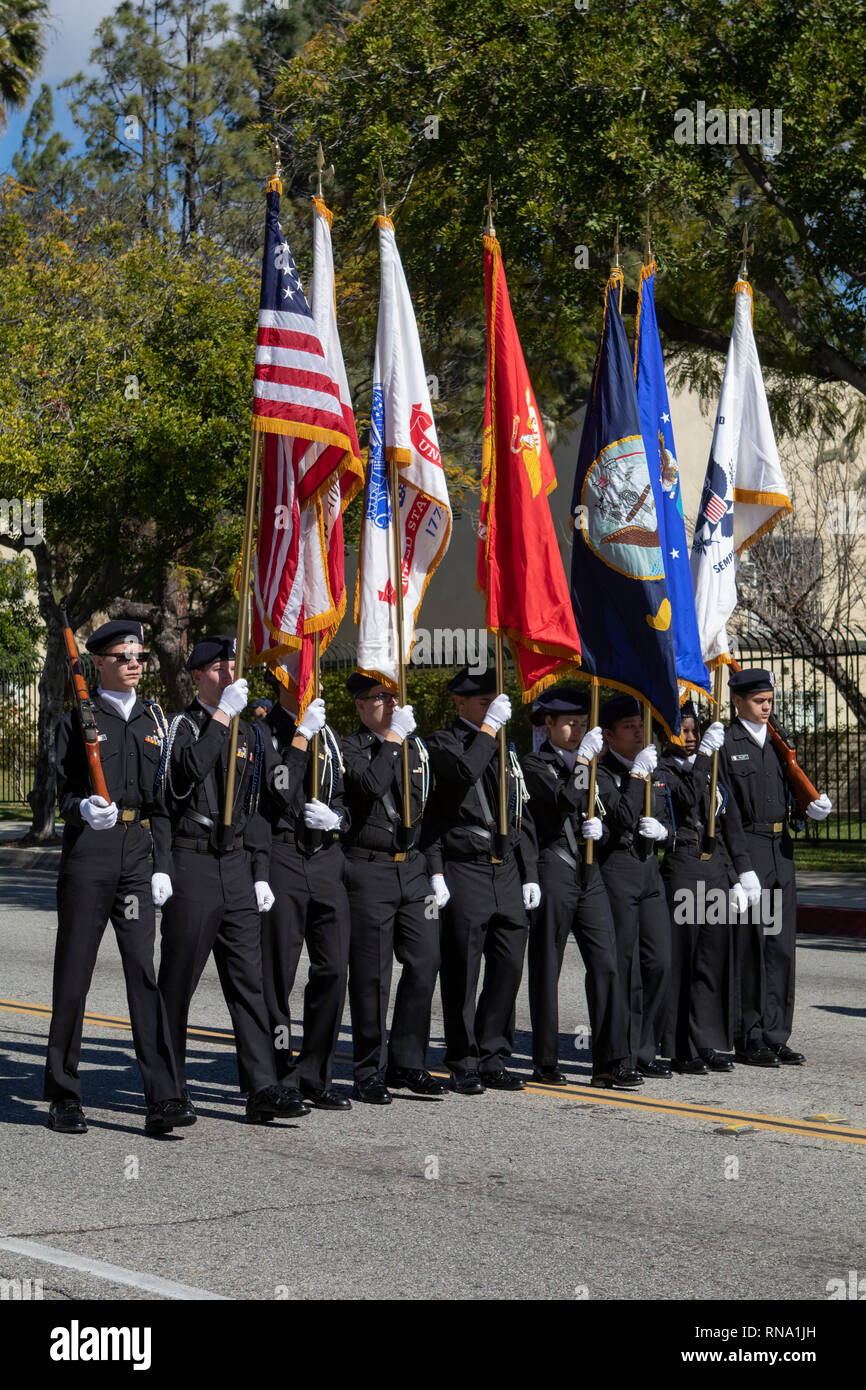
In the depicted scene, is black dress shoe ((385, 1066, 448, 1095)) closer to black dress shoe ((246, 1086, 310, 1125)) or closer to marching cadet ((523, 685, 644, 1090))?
marching cadet ((523, 685, 644, 1090))

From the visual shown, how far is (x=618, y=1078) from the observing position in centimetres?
786

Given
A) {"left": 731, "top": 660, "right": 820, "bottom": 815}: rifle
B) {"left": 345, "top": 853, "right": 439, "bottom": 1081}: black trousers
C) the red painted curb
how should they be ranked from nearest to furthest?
{"left": 345, "top": 853, "right": 439, "bottom": 1081}: black trousers < {"left": 731, "top": 660, "right": 820, "bottom": 815}: rifle < the red painted curb

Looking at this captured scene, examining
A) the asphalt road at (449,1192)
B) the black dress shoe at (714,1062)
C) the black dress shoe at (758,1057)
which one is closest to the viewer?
the asphalt road at (449,1192)

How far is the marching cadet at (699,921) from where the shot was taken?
8.33 m

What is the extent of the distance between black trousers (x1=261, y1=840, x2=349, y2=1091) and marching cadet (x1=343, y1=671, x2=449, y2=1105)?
6.3 inches

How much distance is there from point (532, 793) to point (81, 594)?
15.9m

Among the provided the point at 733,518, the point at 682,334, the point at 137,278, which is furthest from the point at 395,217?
the point at 733,518

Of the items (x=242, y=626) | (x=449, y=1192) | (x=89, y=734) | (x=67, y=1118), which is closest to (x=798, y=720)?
(x=242, y=626)

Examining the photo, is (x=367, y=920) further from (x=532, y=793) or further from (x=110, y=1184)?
(x=110, y=1184)

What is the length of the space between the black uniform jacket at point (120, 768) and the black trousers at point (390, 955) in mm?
1002

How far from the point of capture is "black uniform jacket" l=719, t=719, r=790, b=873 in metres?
8.55

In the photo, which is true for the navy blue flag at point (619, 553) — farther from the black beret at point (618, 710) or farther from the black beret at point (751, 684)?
the black beret at point (751, 684)

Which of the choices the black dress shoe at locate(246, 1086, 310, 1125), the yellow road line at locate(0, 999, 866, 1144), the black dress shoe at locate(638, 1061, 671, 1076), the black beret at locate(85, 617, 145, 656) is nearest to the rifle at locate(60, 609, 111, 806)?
the black beret at locate(85, 617, 145, 656)

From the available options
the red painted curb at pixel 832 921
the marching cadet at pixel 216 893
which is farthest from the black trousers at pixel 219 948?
the red painted curb at pixel 832 921
